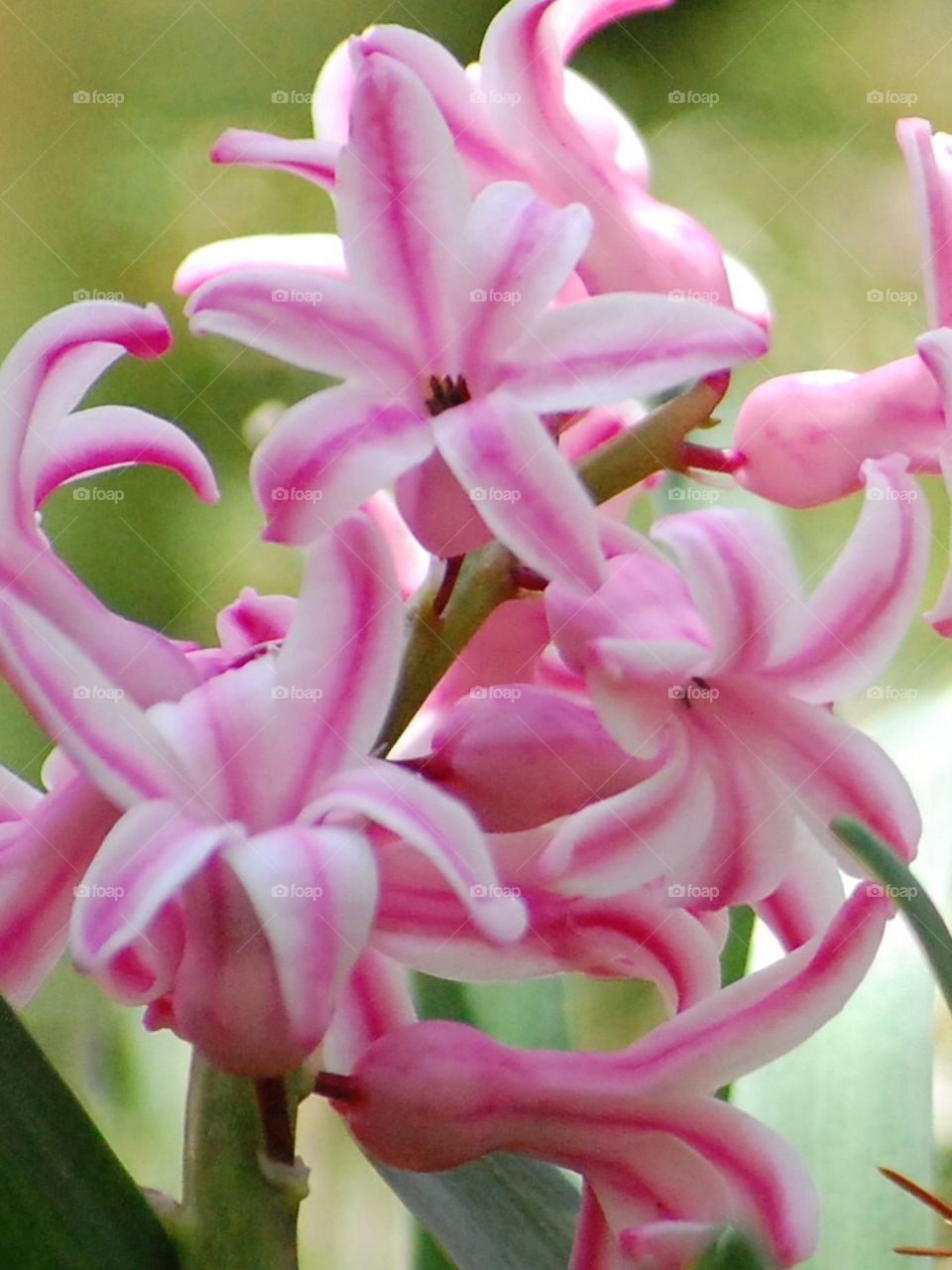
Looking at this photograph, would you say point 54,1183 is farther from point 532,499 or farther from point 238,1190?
point 532,499

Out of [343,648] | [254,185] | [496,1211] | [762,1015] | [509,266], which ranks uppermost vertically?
[254,185]

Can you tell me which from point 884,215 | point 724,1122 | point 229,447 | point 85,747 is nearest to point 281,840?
point 85,747

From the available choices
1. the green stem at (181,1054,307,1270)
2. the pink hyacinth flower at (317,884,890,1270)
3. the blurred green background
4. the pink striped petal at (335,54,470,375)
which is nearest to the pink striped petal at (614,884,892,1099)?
the pink hyacinth flower at (317,884,890,1270)

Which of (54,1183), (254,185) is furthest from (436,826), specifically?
(254,185)

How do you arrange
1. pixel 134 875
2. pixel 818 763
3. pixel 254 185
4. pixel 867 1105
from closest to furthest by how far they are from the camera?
pixel 134 875 → pixel 818 763 → pixel 867 1105 → pixel 254 185

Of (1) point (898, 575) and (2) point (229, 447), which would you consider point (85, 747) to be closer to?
(1) point (898, 575)

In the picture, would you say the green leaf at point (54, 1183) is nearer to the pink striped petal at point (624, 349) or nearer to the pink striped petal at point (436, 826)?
the pink striped petal at point (436, 826)

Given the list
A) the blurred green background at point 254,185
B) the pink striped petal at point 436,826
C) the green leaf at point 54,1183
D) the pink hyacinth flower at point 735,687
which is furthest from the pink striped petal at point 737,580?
the blurred green background at point 254,185
